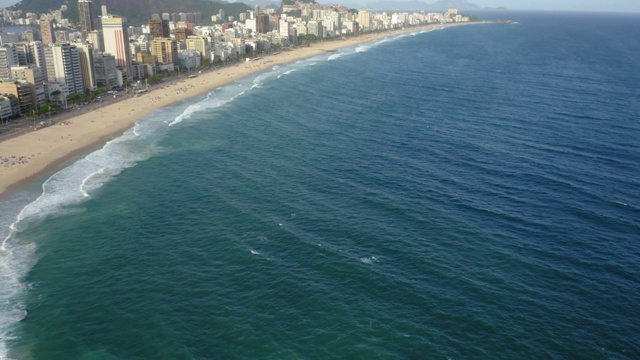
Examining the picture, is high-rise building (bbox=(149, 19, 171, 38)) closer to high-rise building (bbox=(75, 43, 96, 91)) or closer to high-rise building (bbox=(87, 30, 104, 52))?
high-rise building (bbox=(87, 30, 104, 52))

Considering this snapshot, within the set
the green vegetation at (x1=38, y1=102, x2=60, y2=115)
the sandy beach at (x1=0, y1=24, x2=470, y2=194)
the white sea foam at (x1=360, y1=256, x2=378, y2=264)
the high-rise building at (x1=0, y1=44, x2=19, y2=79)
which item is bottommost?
the white sea foam at (x1=360, y1=256, x2=378, y2=264)

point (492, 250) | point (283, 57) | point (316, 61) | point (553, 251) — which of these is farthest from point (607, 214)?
point (283, 57)

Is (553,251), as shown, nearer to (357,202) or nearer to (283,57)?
(357,202)

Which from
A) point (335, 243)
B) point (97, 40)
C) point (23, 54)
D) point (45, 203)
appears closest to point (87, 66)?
point (23, 54)

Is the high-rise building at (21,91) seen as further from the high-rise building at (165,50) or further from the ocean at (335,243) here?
the high-rise building at (165,50)

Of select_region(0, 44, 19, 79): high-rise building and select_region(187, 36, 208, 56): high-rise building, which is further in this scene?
select_region(187, 36, 208, 56): high-rise building

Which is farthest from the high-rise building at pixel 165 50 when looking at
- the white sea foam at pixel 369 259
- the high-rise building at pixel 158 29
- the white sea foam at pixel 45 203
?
the white sea foam at pixel 369 259

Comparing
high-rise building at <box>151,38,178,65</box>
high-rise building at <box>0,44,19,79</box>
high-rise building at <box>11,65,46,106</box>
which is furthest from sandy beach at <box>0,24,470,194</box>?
high-rise building at <box>0,44,19,79</box>
